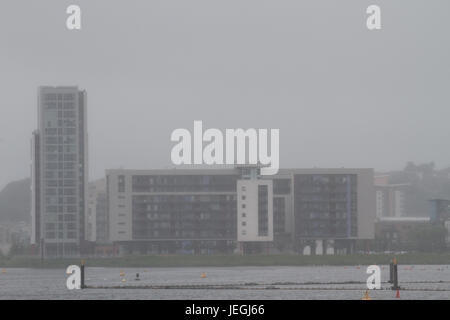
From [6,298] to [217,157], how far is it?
92.0 ft

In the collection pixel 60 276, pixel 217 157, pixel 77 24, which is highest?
pixel 77 24

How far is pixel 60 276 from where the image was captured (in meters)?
183

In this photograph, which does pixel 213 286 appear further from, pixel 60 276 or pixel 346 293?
pixel 60 276

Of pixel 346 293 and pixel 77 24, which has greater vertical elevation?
pixel 77 24

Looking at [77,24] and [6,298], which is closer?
[77,24]

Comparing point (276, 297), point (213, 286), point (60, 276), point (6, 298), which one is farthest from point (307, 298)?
point (60, 276)
